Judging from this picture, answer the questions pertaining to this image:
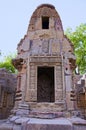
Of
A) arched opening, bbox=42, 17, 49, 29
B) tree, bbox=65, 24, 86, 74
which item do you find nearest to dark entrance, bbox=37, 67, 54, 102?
arched opening, bbox=42, 17, 49, 29

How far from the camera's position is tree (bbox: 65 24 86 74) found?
21578 mm

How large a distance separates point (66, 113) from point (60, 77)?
1.64 metres

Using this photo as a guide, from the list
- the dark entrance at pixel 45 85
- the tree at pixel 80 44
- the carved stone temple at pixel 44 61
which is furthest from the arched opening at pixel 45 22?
the tree at pixel 80 44

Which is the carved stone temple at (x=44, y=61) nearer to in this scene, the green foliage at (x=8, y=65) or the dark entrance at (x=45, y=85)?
the dark entrance at (x=45, y=85)

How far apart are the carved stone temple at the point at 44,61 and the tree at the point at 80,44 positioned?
1193 centimetres

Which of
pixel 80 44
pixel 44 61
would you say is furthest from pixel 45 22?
pixel 80 44

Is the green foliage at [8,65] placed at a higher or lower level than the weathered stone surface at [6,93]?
higher

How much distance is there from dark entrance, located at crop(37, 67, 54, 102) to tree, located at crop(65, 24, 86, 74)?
1107cm

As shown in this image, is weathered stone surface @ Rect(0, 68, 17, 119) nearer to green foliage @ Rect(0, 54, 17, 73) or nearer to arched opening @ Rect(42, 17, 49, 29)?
arched opening @ Rect(42, 17, 49, 29)

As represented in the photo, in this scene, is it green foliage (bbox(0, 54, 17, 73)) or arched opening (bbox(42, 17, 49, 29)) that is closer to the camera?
arched opening (bbox(42, 17, 49, 29))

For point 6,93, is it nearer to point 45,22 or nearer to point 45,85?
point 45,85

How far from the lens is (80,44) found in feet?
73.4

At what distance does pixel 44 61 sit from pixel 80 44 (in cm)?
1472

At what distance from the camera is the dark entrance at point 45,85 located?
10.4 meters
